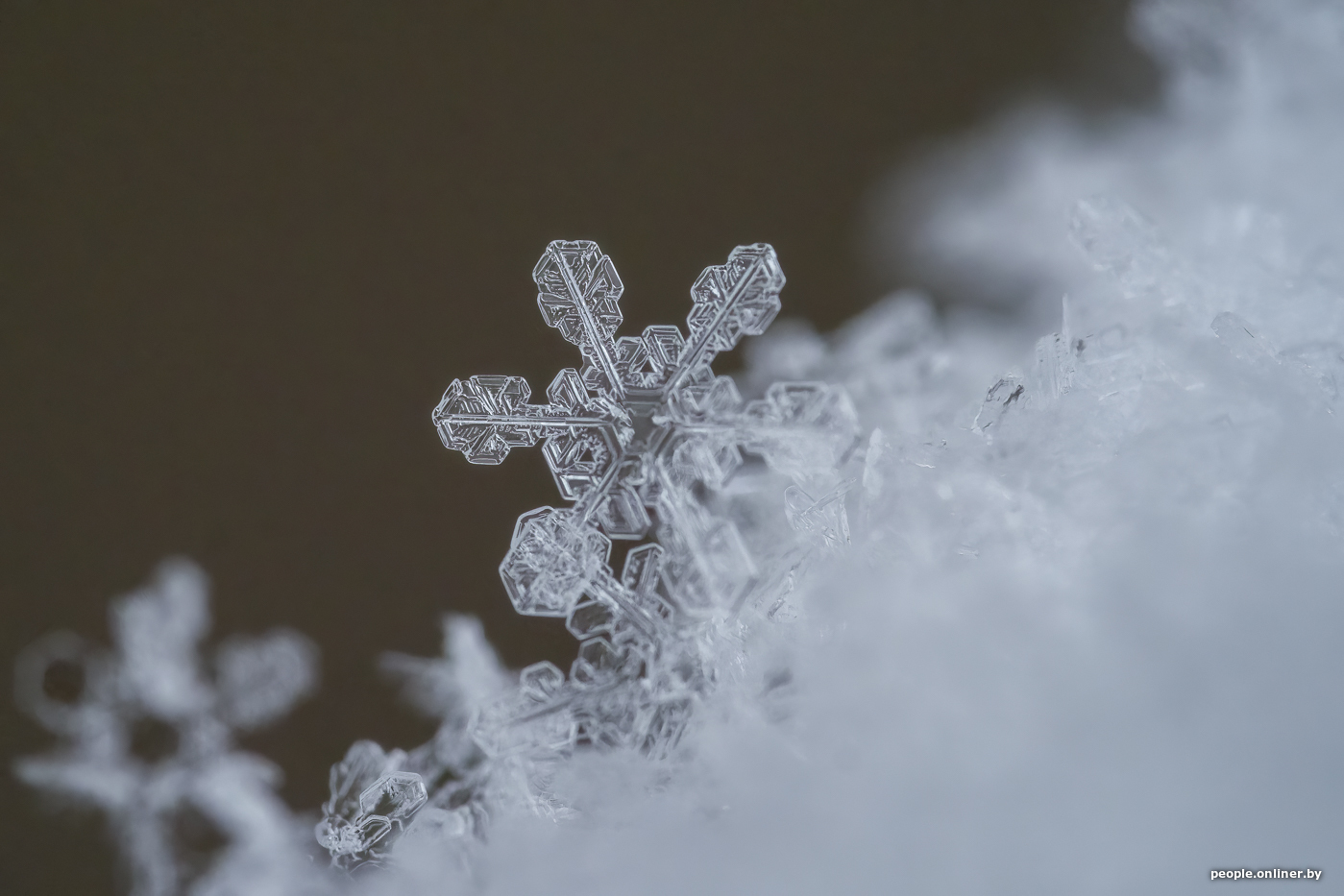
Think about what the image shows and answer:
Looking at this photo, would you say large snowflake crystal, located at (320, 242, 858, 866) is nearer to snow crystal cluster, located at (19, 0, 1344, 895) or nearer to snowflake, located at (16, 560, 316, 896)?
snow crystal cluster, located at (19, 0, 1344, 895)

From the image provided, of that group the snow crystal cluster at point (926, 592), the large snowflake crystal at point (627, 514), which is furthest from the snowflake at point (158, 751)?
the large snowflake crystal at point (627, 514)

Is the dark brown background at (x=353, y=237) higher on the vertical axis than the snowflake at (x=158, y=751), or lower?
higher

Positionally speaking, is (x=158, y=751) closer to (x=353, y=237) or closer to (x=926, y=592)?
(x=353, y=237)

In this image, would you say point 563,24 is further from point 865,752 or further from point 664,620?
point 865,752

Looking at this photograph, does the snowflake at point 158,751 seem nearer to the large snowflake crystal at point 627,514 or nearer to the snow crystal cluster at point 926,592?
the snow crystal cluster at point 926,592

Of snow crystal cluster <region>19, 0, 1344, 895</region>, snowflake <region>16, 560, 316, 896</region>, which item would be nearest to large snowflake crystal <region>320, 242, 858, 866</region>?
snow crystal cluster <region>19, 0, 1344, 895</region>

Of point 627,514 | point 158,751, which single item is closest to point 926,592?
point 627,514
